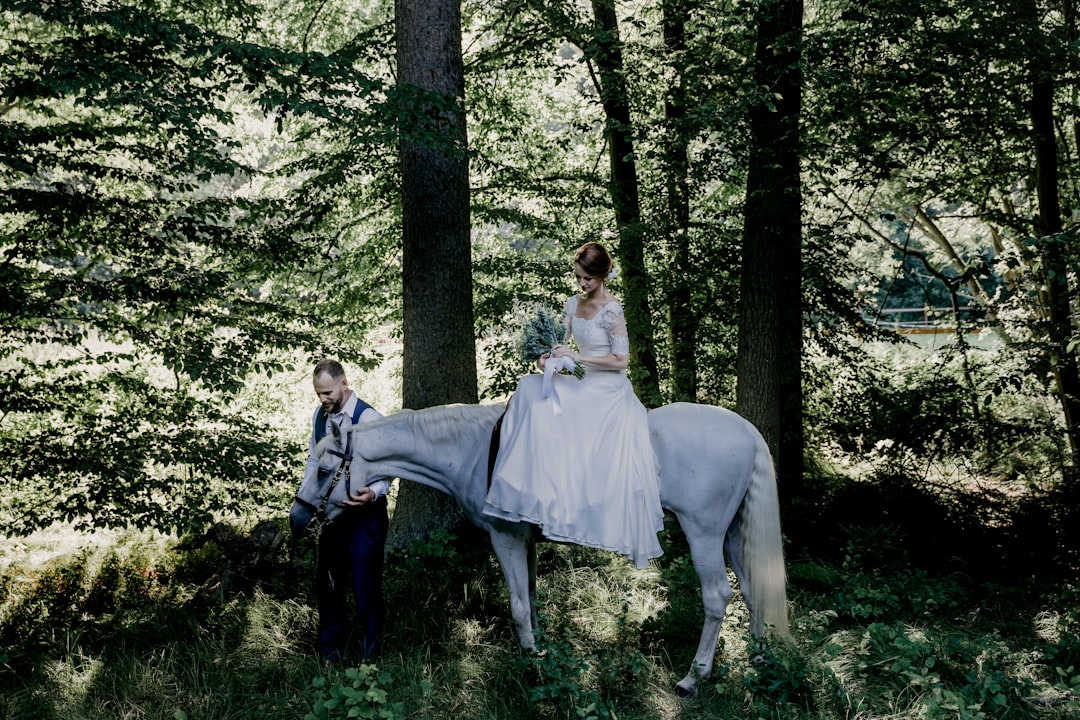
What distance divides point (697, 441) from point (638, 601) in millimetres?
1894

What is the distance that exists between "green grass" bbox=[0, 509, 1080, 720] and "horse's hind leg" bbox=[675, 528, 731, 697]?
12 centimetres

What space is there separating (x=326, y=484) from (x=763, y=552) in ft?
9.05

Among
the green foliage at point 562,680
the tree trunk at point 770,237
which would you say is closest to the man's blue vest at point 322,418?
the green foliage at point 562,680

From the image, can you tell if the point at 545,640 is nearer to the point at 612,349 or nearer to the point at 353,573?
the point at 353,573

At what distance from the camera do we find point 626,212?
9.37m

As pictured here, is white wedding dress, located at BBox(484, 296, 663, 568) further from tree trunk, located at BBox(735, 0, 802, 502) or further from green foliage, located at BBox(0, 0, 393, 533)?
tree trunk, located at BBox(735, 0, 802, 502)

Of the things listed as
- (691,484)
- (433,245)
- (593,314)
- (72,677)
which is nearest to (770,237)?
(433,245)

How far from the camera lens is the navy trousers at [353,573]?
472 centimetres

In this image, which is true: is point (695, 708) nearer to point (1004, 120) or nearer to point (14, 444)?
point (14, 444)

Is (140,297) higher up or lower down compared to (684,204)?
lower down

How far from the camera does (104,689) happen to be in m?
4.44

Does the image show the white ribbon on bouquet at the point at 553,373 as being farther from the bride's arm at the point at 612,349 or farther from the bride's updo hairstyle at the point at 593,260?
the bride's updo hairstyle at the point at 593,260

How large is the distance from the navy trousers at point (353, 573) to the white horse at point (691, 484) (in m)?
0.36

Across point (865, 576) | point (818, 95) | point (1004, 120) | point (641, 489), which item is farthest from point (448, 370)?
point (1004, 120)
